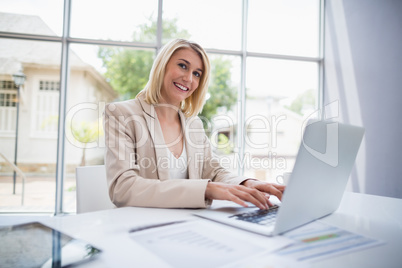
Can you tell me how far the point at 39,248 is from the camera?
52cm

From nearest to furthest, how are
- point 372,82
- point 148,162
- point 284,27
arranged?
1. point 148,162
2. point 372,82
3. point 284,27

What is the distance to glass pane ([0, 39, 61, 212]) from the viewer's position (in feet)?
11.9

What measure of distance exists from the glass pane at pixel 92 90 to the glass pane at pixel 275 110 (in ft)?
5.39

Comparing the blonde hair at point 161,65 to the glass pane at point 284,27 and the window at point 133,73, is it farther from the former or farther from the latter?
the glass pane at point 284,27

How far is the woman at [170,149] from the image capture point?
930 millimetres

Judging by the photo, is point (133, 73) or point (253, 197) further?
point (133, 73)

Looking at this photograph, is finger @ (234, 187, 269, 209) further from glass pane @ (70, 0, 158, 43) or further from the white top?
glass pane @ (70, 0, 158, 43)

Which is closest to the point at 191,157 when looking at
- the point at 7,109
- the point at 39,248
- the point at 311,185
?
the point at 311,185

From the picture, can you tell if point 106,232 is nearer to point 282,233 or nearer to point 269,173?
point 282,233

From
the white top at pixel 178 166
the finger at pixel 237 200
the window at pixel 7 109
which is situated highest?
the window at pixel 7 109

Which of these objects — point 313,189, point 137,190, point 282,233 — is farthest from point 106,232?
point 313,189

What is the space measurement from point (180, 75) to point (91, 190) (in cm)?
80

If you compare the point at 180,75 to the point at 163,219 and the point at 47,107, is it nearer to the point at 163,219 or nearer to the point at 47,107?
the point at 163,219

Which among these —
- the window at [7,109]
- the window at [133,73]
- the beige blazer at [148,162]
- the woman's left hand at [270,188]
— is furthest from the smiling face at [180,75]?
the window at [7,109]
